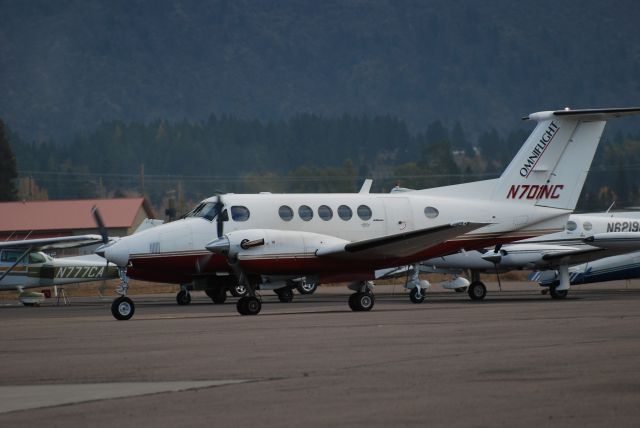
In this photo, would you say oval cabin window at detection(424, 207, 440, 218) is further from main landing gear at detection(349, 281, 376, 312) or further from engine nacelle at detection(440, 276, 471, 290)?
engine nacelle at detection(440, 276, 471, 290)

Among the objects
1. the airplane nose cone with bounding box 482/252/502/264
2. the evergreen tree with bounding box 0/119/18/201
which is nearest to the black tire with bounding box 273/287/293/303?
the airplane nose cone with bounding box 482/252/502/264

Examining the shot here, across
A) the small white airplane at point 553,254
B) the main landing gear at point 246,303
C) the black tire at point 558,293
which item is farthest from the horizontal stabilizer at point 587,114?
the main landing gear at point 246,303

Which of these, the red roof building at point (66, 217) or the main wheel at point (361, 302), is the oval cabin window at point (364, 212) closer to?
the main wheel at point (361, 302)

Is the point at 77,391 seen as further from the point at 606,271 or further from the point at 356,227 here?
the point at 606,271

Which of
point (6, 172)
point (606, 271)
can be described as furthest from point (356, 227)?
point (6, 172)

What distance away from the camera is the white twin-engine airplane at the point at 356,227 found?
2697cm

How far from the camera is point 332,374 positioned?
1372 centimetres

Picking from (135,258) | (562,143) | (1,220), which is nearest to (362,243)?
(135,258)

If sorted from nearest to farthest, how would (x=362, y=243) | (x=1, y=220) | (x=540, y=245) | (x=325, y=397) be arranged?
(x=325, y=397) < (x=362, y=243) < (x=540, y=245) < (x=1, y=220)

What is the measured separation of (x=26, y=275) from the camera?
133 ft

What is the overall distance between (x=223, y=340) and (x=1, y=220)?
282ft

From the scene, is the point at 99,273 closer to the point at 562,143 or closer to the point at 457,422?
the point at 562,143

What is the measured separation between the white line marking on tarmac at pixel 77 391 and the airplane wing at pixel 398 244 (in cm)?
A: 1372

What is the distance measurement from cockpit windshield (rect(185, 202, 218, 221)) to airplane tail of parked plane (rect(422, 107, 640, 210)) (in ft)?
19.3
